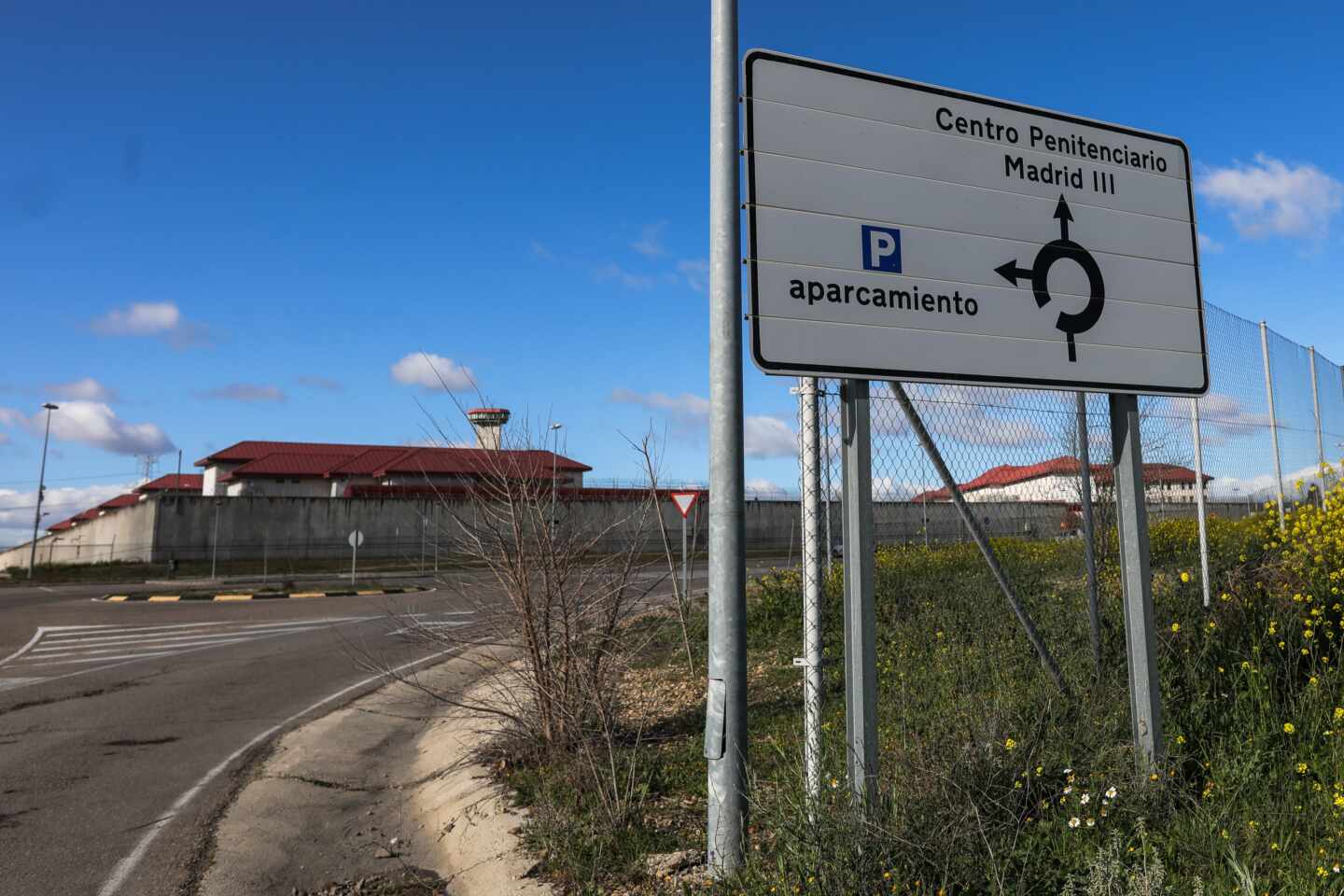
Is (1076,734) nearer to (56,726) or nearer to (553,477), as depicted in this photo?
(553,477)

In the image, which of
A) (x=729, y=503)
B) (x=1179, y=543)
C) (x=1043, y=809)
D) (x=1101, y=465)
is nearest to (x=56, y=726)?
(x=729, y=503)

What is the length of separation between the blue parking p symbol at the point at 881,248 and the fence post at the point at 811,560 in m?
0.90

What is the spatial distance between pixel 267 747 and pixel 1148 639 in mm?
7392

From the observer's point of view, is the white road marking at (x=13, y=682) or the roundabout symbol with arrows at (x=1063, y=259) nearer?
the roundabout symbol with arrows at (x=1063, y=259)

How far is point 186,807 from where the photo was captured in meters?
6.40

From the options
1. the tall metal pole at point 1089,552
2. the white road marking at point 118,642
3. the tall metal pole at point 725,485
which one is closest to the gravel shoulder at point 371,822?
the tall metal pole at point 725,485

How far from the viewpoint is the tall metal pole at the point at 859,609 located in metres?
3.49

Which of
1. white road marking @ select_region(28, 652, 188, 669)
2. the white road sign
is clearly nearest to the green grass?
the white road sign

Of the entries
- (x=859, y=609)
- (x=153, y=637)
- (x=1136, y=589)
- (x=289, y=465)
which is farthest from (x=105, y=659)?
(x=289, y=465)

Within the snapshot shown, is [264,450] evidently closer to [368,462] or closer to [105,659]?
[368,462]

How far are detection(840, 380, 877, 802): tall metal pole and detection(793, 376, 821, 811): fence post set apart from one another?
71cm

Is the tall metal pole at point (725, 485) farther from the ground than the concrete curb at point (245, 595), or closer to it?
farther from the ground

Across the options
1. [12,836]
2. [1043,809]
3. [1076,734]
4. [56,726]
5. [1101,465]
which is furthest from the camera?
[56,726]

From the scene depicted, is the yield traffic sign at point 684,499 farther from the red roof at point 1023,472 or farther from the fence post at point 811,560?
the fence post at point 811,560
